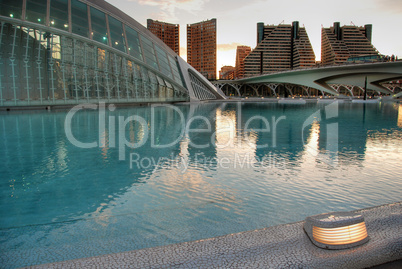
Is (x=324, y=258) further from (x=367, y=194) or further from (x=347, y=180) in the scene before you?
(x=347, y=180)

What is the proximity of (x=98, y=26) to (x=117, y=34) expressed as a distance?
219 cm

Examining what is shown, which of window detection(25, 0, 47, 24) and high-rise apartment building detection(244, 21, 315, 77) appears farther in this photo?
high-rise apartment building detection(244, 21, 315, 77)

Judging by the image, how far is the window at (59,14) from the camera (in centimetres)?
2617

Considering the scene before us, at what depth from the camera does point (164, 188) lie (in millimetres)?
5562

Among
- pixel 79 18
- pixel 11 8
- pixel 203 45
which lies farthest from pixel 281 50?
pixel 11 8

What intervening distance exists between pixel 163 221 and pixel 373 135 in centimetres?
1072

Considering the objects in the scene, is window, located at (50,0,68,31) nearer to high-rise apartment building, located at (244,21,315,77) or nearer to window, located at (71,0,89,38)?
window, located at (71,0,89,38)

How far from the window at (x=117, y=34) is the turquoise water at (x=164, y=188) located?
21.9 meters

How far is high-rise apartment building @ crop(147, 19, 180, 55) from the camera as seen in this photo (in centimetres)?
18712

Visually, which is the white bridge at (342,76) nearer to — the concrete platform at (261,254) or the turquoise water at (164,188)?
the turquoise water at (164,188)

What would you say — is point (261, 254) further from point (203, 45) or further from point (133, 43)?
point (203, 45)

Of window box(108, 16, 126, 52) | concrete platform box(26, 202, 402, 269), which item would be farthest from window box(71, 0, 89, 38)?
concrete platform box(26, 202, 402, 269)

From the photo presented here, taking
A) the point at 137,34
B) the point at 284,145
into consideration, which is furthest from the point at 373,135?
the point at 137,34

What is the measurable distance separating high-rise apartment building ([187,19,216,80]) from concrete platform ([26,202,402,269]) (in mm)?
177255
